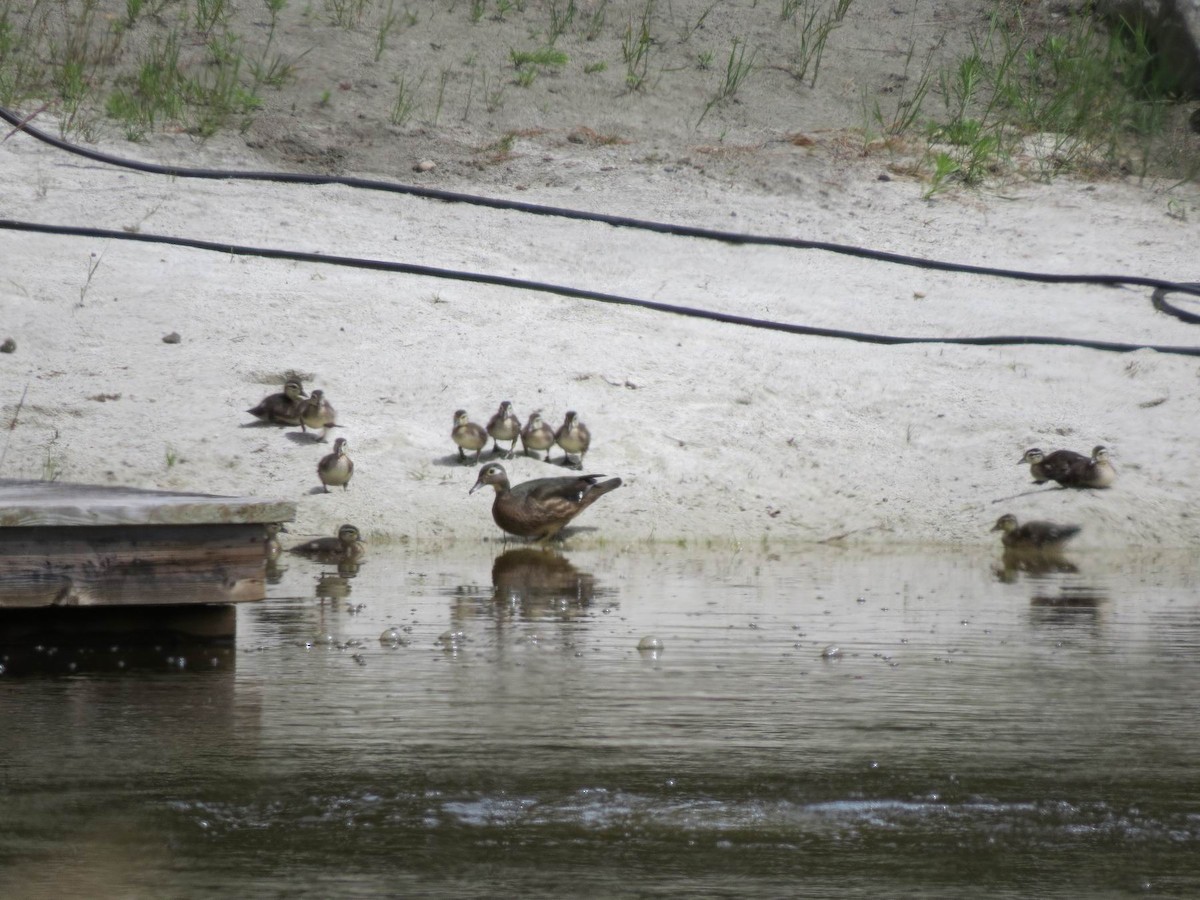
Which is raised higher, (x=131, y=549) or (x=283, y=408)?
(x=283, y=408)

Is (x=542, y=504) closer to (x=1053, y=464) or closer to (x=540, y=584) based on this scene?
(x=540, y=584)

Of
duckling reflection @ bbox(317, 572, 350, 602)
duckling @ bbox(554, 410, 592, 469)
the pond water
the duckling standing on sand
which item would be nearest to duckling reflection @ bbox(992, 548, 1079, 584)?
the pond water

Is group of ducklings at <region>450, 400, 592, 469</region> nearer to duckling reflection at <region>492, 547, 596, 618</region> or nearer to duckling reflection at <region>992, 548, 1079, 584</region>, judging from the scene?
duckling reflection at <region>492, 547, 596, 618</region>

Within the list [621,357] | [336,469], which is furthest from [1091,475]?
[336,469]

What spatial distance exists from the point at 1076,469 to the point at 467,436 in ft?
12.4

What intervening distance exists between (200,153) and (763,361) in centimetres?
616

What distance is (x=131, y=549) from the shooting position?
568 centimetres

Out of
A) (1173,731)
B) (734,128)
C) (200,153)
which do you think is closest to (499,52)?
(734,128)

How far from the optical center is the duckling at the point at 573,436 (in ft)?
33.2

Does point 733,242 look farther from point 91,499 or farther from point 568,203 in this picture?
point 91,499

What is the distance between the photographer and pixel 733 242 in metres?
14.1

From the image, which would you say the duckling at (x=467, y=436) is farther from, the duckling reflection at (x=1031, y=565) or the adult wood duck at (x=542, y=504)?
the duckling reflection at (x=1031, y=565)

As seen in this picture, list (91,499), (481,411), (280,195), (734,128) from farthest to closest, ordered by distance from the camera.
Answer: (734,128)
(280,195)
(481,411)
(91,499)

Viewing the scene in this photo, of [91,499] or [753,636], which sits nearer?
[91,499]
